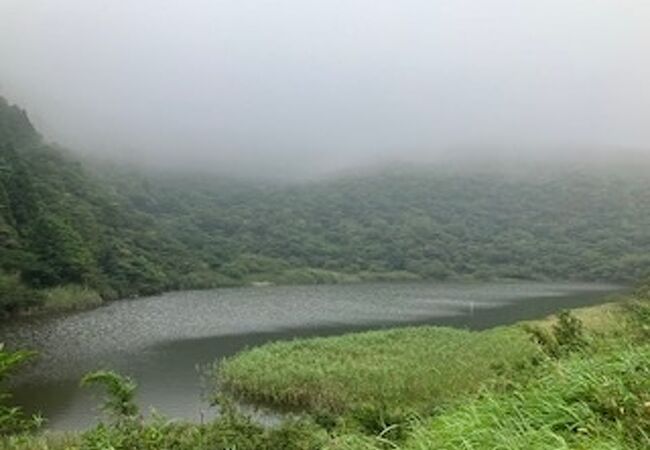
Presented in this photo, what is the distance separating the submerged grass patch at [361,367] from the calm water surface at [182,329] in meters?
2.93

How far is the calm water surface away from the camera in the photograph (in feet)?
112

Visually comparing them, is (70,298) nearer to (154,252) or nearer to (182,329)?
(182,329)

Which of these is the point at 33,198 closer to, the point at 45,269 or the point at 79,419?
the point at 45,269

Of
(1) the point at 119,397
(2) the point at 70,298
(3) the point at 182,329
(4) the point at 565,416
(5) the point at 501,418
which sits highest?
(4) the point at 565,416

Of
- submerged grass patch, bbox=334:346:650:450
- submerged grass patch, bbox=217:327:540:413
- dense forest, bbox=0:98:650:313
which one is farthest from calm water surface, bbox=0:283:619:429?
submerged grass patch, bbox=334:346:650:450

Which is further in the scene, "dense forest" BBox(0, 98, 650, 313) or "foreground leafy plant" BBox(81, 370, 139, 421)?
"dense forest" BBox(0, 98, 650, 313)

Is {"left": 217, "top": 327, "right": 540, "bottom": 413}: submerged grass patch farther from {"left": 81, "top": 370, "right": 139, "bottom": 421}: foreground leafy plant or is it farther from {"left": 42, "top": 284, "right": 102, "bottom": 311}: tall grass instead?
{"left": 42, "top": 284, "right": 102, "bottom": 311}: tall grass

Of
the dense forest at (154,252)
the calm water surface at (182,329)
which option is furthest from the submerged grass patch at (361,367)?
the dense forest at (154,252)

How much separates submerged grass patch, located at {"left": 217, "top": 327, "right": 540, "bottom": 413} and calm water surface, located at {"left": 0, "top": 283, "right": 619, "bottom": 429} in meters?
2.93

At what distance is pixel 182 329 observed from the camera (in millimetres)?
62969

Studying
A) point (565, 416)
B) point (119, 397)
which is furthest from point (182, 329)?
point (565, 416)

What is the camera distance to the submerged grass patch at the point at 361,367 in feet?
95.7

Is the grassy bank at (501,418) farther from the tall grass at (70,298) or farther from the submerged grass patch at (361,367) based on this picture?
the tall grass at (70,298)

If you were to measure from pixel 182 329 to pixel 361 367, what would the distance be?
32084 millimetres
